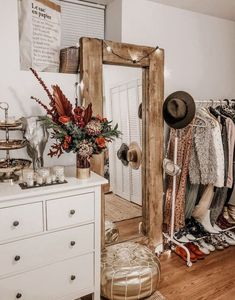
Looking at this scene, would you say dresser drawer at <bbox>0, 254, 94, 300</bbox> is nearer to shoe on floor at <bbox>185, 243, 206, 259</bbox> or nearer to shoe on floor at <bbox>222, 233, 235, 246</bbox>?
shoe on floor at <bbox>185, 243, 206, 259</bbox>

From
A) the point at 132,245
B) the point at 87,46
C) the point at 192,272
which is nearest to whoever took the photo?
the point at 87,46

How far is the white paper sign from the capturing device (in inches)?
75.3

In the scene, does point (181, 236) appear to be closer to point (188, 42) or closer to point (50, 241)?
point (50, 241)

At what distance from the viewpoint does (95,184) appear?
A: 173 centimetres

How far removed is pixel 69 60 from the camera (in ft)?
6.84

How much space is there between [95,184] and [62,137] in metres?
0.36

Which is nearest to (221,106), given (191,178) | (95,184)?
(191,178)

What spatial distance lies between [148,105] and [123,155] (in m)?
0.50

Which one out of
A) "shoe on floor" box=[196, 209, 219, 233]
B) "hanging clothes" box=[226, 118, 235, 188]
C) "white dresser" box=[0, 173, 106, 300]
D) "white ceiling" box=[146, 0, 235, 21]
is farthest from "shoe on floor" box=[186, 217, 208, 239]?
"white ceiling" box=[146, 0, 235, 21]

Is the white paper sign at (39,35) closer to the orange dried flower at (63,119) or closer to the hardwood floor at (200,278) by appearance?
the orange dried flower at (63,119)

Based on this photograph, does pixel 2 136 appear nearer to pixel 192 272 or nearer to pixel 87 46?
pixel 87 46

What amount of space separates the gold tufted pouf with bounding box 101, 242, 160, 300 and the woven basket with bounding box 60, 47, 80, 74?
4.80 ft

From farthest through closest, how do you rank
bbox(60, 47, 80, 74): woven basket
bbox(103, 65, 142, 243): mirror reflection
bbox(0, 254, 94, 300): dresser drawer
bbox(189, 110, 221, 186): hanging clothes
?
bbox(189, 110, 221, 186): hanging clothes → bbox(103, 65, 142, 243): mirror reflection → bbox(60, 47, 80, 74): woven basket → bbox(0, 254, 94, 300): dresser drawer

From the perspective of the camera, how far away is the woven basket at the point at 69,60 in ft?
6.81
